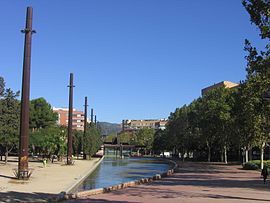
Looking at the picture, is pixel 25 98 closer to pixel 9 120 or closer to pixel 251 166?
pixel 9 120

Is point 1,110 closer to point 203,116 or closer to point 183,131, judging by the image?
point 203,116

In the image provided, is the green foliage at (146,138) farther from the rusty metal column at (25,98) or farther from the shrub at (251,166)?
the rusty metal column at (25,98)

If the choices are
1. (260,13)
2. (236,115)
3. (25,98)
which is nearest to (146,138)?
(236,115)

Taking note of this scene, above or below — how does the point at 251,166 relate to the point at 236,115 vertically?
below

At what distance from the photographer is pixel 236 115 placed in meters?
56.5

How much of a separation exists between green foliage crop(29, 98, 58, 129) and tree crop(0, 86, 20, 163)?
46007mm

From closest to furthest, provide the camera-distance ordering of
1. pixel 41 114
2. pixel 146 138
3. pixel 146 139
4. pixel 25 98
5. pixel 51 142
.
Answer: pixel 25 98
pixel 51 142
pixel 41 114
pixel 146 138
pixel 146 139

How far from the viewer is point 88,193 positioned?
69.8 feet

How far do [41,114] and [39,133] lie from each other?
29.0 meters

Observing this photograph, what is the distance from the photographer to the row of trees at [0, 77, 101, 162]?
49619 mm

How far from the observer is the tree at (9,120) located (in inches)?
1913

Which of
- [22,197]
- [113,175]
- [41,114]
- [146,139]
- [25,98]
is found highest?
[41,114]

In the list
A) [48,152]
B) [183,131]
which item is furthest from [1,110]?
[183,131]

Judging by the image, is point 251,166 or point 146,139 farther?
point 146,139
